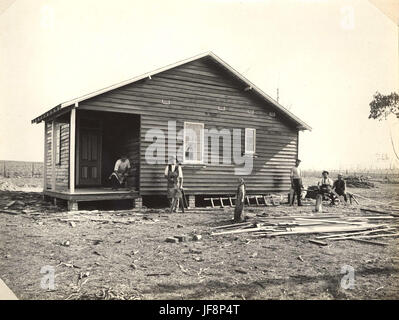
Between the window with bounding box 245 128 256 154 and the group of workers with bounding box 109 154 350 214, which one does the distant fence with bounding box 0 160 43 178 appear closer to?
the group of workers with bounding box 109 154 350 214

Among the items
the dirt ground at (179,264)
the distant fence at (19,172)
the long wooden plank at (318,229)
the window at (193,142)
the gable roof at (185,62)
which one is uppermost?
the gable roof at (185,62)

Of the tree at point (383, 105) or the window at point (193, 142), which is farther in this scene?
the window at point (193, 142)

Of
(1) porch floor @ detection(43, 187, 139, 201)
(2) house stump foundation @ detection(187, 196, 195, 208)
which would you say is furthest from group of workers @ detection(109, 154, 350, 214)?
(1) porch floor @ detection(43, 187, 139, 201)

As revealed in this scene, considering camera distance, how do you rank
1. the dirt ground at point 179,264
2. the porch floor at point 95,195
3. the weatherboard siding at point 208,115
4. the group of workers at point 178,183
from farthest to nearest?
the weatherboard siding at point 208,115, the porch floor at point 95,195, the group of workers at point 178,183, the dirt ground at point 179,264

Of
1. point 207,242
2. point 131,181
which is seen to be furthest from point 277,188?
point 207,242

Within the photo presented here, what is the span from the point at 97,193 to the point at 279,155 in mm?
8418

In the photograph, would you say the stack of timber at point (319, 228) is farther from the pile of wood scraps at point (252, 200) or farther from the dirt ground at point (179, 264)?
the pile of wood scraps at point (252, 200)

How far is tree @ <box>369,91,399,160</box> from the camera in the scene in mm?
9214

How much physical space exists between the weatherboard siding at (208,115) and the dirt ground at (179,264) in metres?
4.59

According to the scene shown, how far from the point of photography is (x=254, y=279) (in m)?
6.07

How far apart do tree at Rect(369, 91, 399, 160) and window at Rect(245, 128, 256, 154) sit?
463cm

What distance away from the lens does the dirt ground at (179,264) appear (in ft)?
18.3

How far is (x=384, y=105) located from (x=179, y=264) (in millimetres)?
8058

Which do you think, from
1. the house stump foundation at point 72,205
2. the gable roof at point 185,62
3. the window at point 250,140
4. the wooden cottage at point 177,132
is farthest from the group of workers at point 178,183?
the house stump foundation at point 72,205
